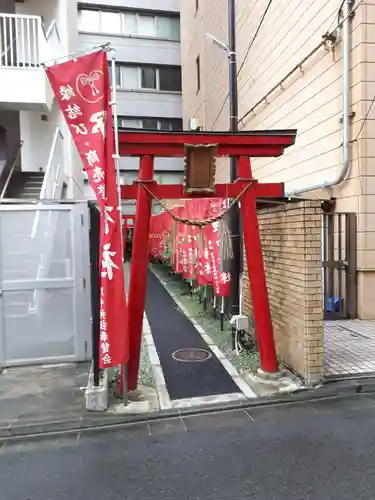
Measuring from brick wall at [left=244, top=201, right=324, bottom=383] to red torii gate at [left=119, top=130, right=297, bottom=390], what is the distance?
1.35ft

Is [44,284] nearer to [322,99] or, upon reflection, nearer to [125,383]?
[125,383]

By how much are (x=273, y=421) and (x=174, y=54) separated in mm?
28276

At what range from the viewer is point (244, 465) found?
3676 millimetres

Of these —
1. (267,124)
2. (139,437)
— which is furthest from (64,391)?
(267,124)

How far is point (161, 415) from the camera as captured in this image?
15.5ft

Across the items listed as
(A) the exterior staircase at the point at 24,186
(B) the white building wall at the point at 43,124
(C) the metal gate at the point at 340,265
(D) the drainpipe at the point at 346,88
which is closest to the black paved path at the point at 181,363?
(C) the metal gate at the point at 340,265

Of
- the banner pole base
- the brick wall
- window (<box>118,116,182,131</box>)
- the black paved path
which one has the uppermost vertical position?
window (<box>118,116,182,131</box>)

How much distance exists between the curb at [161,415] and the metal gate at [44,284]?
209cm

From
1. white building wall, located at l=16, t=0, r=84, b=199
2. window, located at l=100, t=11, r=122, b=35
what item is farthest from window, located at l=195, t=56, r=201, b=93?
white building wall, located at l=16, t=0, r=84, b=199

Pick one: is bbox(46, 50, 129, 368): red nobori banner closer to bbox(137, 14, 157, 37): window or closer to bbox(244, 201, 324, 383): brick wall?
bbox(244, 201, 324, 383): brick wall

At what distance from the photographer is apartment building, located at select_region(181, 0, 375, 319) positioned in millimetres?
8406

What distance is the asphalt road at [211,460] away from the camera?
131 inches

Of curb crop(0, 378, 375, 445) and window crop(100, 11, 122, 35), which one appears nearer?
curb crop(0, 378, 375, 445)

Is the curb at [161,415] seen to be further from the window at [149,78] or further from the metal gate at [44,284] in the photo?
the window at [149,78]
